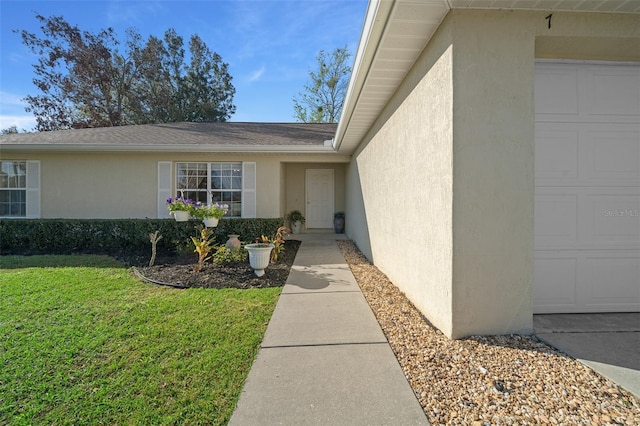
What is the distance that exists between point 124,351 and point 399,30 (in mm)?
4099

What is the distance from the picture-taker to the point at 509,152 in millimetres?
2648

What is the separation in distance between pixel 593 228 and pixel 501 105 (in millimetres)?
1869

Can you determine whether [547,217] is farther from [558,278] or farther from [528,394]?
[528,394]

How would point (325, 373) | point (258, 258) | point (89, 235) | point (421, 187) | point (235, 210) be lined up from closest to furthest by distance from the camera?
1. point (325, 373)
2. point (421, 187)
3. point (258, 258)
4. point (89, 235)
5. point (235, 210)

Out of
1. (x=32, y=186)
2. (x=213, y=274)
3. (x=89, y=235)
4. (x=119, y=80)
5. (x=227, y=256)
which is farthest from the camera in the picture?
(x=119, y=80)

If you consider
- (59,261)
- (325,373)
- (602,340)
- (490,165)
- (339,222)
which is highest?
(490,165)

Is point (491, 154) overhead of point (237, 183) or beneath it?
beneath

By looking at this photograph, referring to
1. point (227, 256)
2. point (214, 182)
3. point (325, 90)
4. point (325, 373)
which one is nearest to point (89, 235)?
point (214, 182)

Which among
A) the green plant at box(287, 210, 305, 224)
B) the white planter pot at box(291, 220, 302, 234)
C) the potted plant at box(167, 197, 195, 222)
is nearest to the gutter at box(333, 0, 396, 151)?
the potted plant at box(167, 197, 195, 222)

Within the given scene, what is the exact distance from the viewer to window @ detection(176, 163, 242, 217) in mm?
8852

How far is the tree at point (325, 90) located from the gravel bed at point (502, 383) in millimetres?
20255

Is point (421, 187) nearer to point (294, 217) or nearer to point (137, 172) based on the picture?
point (294, 217)

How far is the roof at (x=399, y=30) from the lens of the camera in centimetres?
250

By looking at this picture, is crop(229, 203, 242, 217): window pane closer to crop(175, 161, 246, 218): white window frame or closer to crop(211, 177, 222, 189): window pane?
crop(175, 161, 246, 218): white window frame
